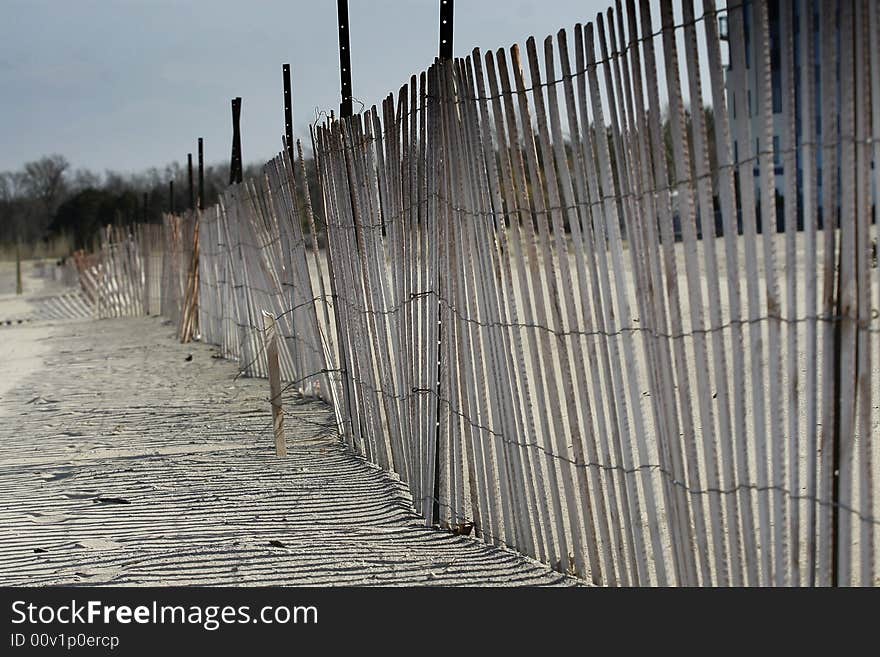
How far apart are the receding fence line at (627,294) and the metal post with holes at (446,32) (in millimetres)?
124

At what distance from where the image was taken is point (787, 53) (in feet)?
7.79

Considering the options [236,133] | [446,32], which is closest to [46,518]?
[446,32]

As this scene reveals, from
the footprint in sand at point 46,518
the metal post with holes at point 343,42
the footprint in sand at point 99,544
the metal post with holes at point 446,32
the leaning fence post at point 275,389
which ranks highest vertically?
the metal post with holes at point 343,42

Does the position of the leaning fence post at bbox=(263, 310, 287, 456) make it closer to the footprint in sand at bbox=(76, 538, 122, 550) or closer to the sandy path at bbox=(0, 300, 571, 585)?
the sandy path at bbox=(0, 300, 571, 585)

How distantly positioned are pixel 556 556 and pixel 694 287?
1.19 metres

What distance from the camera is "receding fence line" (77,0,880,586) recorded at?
7.77 ft

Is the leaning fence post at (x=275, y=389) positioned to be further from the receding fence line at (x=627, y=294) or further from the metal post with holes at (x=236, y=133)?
the metal post with holes at (x=236, y=133)

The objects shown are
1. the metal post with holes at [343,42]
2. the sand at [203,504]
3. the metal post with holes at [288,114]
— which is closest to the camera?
the sand at [203,504]

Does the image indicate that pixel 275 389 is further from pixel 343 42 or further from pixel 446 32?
pixel 446 32

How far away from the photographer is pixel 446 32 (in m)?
4.06

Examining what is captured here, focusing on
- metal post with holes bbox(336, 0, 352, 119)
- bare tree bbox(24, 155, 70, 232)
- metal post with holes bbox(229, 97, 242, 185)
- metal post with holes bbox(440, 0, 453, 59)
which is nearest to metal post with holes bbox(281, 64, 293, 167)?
metal post with holes bbox(336, 0, 352, 119)

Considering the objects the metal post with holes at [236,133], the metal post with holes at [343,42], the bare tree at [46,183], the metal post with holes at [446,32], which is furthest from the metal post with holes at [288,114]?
the bare tree at [46,183]

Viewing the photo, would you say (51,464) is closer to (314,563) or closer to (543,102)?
(314,563)

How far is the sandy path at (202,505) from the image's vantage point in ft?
12.3
